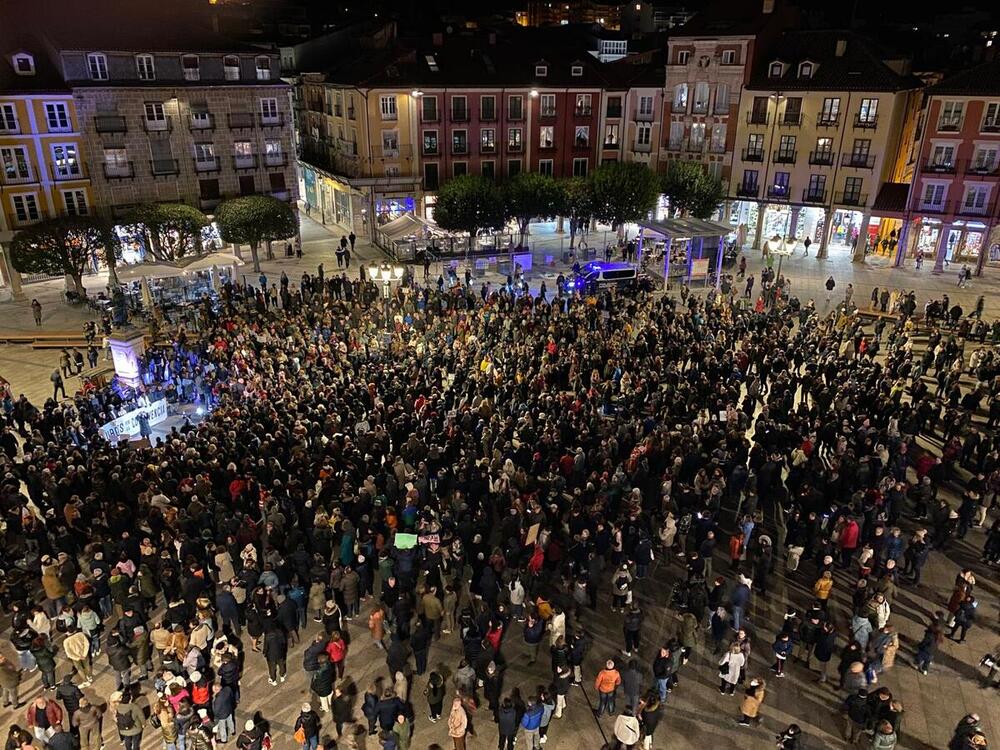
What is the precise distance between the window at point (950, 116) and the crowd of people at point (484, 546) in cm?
2202

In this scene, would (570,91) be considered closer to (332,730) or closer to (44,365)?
(44,365)

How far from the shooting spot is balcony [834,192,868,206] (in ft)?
144

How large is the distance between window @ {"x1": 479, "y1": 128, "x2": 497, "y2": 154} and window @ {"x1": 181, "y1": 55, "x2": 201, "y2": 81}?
1755cm

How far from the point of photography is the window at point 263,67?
4259 centimetres

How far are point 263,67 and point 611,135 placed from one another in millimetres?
23566

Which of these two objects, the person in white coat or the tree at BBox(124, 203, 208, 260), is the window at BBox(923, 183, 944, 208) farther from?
the tree at BBox(124, 203, 208, 260)

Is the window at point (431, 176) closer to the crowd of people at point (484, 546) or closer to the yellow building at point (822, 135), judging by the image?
the yellow building at point (822, 135)

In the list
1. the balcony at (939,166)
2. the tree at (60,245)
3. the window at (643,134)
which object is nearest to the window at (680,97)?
the window at (643,134)

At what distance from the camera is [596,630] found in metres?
14.5

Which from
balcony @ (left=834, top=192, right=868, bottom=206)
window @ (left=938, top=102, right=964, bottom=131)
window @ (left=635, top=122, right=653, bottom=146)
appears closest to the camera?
window @ (left=938, top=102, right=964, bottom=131)

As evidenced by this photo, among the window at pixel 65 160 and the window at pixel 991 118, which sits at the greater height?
the window at pixel 991 118

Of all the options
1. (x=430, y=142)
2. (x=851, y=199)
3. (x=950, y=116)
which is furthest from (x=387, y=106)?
(x=950, y=116)

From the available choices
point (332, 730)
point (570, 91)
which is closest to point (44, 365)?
point (332, 730)

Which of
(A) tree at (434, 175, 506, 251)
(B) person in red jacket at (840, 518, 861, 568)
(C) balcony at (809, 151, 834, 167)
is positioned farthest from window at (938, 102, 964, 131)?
(B) person in red jacket at (840, 518, 861, 568)
